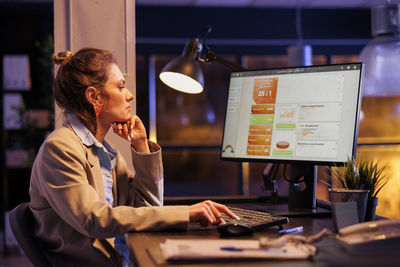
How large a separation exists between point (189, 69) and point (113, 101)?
43 cm

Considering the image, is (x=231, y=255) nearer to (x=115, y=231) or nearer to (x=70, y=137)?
(x=115, y=231)

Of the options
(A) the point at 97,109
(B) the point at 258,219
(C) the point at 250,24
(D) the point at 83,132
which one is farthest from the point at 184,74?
(C) the point at 250,24

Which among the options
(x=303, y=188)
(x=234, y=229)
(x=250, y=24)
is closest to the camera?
(x=234, y=229)

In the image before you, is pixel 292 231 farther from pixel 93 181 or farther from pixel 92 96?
pixel 92 96

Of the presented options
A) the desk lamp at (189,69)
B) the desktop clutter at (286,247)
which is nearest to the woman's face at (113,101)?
the desk lamp at (189,69)

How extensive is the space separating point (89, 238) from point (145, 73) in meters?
4.49

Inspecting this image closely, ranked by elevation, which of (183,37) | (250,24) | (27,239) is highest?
(250,24)

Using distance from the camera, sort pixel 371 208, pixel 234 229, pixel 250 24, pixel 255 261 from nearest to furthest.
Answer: pixel 255 261
pixel 234 229
pixel 371 208
pixel 250 24

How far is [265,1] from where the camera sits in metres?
5.69

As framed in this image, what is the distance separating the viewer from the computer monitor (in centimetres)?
154

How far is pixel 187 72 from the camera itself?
6.42ft

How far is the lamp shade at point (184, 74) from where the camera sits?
6.44 ft

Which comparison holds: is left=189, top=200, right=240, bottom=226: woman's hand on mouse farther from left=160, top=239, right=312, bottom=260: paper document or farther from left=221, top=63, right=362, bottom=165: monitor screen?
left=221, top=63, right=362, bottom=165: monitor screen

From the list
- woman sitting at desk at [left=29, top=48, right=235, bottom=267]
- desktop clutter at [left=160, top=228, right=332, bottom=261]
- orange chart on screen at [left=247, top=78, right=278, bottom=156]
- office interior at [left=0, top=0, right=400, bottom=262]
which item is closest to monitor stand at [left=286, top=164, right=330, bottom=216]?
orange chart on screen at [left=247, top=78, right=278, bottom=156]
